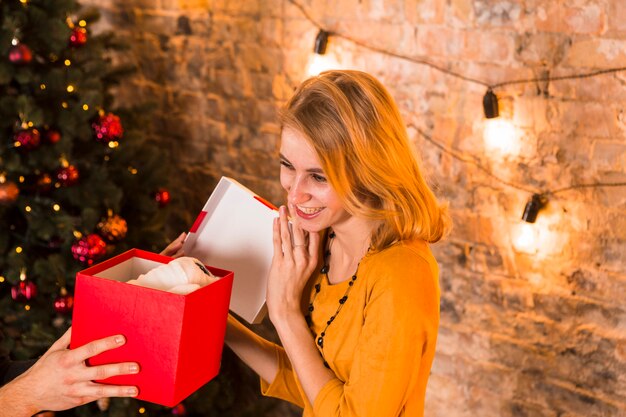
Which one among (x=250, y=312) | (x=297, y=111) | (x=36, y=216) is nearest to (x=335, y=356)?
(x=250, y=312)

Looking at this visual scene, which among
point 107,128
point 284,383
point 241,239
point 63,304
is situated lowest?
point 63,304

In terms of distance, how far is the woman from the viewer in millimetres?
1526

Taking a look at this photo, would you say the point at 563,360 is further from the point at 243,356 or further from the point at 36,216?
the point at 36,216

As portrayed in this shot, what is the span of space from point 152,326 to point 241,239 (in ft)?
1.36

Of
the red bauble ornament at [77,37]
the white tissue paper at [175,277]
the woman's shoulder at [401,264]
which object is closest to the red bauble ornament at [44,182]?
the red bauble ornament at [77,37]

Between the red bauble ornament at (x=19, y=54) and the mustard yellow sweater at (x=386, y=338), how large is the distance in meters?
1.39

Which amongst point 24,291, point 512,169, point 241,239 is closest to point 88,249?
point 24,291

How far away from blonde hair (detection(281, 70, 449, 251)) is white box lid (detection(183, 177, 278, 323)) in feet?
0.92

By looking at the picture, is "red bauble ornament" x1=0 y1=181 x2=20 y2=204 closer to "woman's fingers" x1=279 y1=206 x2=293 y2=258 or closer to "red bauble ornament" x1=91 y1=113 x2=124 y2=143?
"red bauble ornament" x1=91 y1=113 x2=124 y2=143

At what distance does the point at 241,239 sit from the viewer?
73.7 inches

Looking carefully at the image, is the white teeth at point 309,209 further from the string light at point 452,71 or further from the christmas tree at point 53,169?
the christmas tree at point 53,169

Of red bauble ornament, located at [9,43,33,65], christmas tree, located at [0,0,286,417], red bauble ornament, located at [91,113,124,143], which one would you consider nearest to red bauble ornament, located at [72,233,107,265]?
christmas tree, located at [0,0,286,417]

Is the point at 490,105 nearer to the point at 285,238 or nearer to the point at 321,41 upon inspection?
the point at 321,41

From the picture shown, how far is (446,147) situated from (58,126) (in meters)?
1.32
